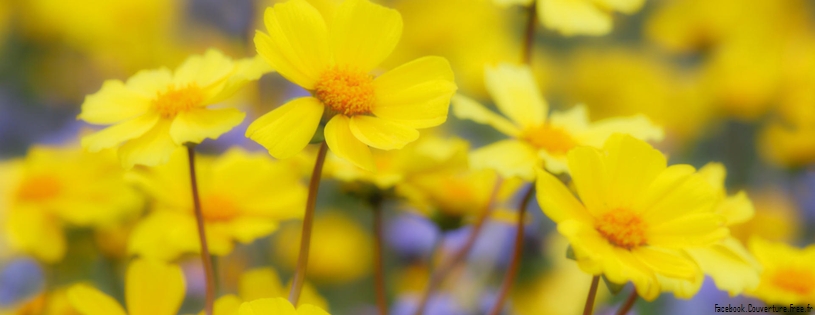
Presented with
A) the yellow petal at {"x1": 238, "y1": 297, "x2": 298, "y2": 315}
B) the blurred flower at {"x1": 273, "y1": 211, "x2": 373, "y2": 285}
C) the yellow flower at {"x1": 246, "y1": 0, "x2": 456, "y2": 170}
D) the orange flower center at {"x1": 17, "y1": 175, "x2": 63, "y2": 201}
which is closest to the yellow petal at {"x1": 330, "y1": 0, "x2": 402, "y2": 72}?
the yellow flower at {"x1": 246, "y1": 0, "x2": 456, "y2": 170}

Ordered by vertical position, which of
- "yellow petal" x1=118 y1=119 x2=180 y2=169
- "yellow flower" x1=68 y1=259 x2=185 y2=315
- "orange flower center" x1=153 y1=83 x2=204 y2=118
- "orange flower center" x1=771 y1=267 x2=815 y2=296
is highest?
"orange flower center" x1=771 y1=267 x2=815 y2=296

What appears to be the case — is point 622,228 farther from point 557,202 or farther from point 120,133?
point 120,133

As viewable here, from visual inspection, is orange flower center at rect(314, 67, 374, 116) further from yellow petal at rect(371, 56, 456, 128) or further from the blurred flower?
the blurred flower

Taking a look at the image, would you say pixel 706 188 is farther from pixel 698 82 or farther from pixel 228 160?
pixel 698 82

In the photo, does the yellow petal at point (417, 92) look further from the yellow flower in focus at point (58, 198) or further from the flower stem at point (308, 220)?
the yellow flower in focus at point (58, 198)

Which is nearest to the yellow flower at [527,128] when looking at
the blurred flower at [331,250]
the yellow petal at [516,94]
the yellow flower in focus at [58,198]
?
the yellow petal at [516,94]

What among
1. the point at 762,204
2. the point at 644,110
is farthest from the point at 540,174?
the point at 644,110

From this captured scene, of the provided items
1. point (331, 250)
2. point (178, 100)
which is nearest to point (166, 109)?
point (178, 100)
